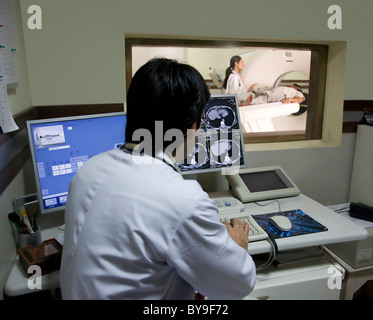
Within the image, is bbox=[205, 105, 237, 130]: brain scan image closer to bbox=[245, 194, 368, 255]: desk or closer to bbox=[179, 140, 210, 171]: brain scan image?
bbox=[179, 140, 210, 171]: brain scan image

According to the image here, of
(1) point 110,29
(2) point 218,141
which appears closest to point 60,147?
(1) point 110,29

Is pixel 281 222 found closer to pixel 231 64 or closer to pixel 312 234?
pixel 312 234

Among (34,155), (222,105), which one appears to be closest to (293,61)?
(222,105)

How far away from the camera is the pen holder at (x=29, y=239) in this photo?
1.22 metres

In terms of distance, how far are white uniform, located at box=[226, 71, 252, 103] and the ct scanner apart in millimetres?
38

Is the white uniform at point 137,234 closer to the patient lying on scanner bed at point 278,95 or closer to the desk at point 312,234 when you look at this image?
the desk at point 312,234

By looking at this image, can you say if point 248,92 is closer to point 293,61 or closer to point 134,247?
point 293,61

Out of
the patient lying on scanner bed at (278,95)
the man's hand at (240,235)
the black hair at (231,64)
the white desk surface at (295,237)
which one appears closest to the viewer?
the white desk surface at (295,237)

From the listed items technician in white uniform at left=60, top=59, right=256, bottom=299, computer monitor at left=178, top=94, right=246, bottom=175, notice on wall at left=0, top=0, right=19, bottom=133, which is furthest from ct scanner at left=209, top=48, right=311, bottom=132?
technician in white uniform at left=60, top=59, right=256, bottom=299

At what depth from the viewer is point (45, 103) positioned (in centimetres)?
166

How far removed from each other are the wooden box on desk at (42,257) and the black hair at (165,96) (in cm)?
54

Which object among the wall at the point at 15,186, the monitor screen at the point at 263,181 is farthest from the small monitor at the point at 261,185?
the wall at the point at 15,186

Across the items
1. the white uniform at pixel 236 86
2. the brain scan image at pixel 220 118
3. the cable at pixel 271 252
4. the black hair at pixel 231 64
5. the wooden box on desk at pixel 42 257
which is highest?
the black hair at pixel 231 64
